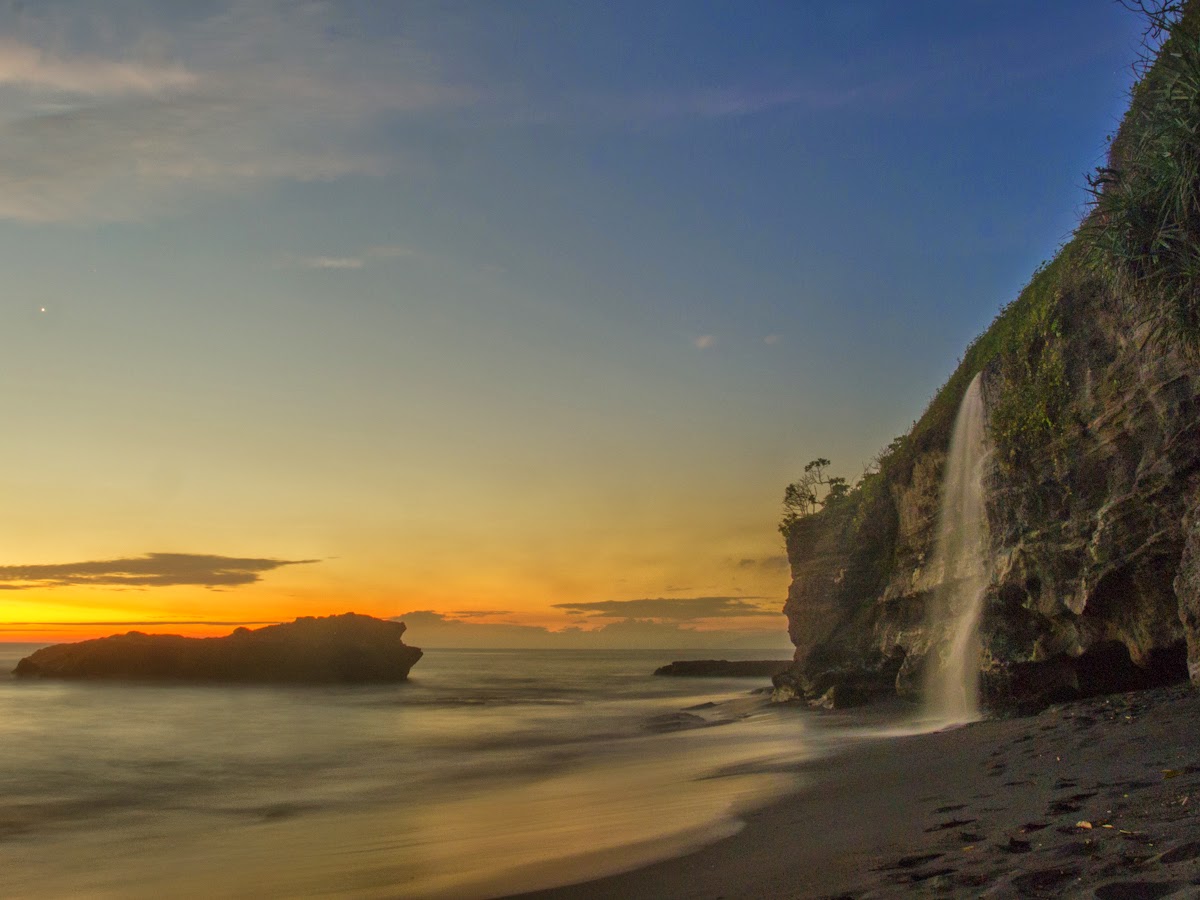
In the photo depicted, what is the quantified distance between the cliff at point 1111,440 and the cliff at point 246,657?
228 feet

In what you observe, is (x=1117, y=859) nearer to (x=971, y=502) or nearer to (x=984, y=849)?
(x=984, y=849)

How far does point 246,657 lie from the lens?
82812mm

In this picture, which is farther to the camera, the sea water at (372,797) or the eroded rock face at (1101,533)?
the eroded rock face at (1101,533)

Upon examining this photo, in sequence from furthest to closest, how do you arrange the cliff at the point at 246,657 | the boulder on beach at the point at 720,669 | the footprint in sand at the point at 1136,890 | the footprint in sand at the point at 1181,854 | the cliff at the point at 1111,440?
1. the boulder on beach at the point at 720,669
2. the cliff at the point at 246,657
3. the cliff at the point at 1111,440
4. the footprint in sand at the point at 1181,854
5. the footprint in sand at the point at 1136,890

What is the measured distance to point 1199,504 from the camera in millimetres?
11242

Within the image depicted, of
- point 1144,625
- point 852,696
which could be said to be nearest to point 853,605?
point 852,696

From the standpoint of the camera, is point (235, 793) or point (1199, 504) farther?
point (235, 793)

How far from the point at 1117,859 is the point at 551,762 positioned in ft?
60.5

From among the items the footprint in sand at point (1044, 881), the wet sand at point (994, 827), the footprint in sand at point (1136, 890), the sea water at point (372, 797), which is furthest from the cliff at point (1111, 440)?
the footprint in sand at point (1136, 890)

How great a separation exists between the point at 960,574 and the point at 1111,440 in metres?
8.53

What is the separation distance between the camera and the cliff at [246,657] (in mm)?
81125

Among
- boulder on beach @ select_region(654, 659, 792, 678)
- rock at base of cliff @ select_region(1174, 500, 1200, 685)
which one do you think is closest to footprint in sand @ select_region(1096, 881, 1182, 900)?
rock at base of cliff @ select_region(1174, 500, 1200, 685)

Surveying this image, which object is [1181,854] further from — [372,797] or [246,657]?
[246,657]

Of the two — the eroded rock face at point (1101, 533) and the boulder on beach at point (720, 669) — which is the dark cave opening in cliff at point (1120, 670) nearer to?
the eroded rock face at point (1101, 533)
